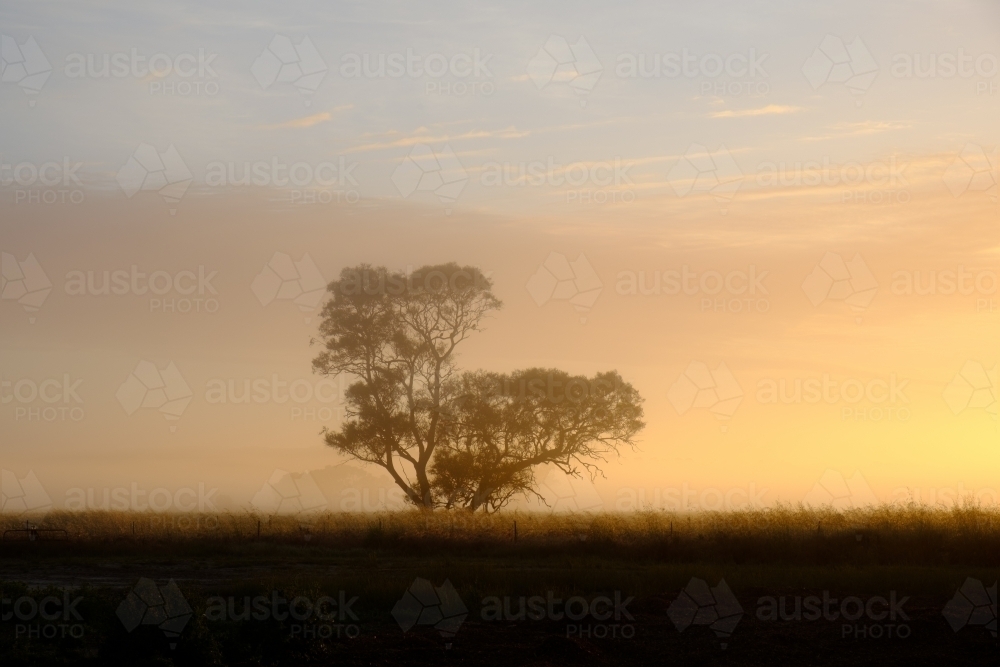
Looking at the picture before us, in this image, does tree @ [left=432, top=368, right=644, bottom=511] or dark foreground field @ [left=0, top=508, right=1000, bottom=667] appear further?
tree @ [left=432, top=368, right=644, bottom=511]

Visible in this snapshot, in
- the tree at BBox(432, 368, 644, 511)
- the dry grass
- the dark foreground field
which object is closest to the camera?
the dark foreground field

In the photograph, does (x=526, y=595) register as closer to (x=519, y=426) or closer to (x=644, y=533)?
(x=644, y=533)

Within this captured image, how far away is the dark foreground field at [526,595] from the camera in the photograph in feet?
42.7

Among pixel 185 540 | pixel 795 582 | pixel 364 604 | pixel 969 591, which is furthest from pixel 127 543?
pixel 969 591

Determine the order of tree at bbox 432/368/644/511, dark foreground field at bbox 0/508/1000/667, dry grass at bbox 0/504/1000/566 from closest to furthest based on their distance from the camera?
1. dark foreground field at bbox 0/508/1000/667
2. dry grass at bbox 0/504/1000/566
3. tree at bbox 432/368/644/511

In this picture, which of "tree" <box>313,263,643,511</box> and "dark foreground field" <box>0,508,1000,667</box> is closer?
"dark foreground field" <box>0,508,1000,667</box>

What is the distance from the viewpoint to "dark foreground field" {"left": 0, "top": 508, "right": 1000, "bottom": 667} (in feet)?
42.7

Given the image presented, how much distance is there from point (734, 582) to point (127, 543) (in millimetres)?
17706

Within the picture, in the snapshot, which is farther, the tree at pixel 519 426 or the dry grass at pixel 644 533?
Result: the tree at pixel 519 426

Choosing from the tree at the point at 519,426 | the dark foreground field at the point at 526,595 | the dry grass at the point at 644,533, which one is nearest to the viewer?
the dark foreground field at the point at 526,595

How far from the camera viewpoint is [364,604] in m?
16.9

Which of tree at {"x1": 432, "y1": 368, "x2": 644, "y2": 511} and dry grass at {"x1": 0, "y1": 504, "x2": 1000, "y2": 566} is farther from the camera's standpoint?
tree at {"x1": 432, "y1": 368, "x2": 644, "y2": 511}

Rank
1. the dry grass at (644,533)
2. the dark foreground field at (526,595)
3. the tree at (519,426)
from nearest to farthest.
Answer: the dark foreground field at (526,595) → the dry grass at (644,533) → the tree at (519,426)

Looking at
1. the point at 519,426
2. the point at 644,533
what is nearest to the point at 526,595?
the point at 644,533
